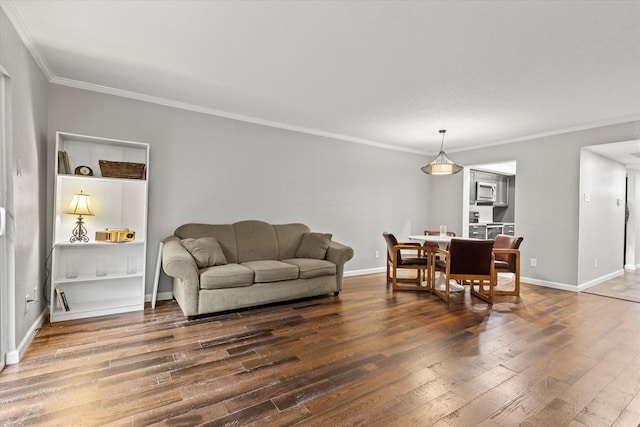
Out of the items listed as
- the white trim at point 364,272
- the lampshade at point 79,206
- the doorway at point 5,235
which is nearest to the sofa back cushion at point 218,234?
the lampshade at point 79,206

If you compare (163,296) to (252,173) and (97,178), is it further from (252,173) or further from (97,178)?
(252,173)

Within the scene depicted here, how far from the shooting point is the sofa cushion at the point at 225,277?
128 inches

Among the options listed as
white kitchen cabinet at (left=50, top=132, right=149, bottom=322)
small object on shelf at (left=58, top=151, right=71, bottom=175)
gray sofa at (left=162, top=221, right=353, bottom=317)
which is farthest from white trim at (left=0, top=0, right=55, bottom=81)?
gray sofa at (left=162, top=221, right=353, bottom=317)

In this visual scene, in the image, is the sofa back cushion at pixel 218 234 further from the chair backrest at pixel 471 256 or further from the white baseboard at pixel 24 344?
the chair backrest at pixel 471 256

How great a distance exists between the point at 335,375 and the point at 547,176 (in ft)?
15.9

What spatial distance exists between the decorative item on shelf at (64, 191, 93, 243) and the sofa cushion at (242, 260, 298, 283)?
174 cm

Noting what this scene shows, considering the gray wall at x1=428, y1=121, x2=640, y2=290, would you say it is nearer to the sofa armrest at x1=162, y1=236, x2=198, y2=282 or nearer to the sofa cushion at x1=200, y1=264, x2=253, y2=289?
the sofa cushion at x1=200, y1=264, x2=253, y2=289

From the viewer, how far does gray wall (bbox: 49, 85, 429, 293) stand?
3686mm

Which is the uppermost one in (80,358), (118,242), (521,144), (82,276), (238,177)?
(521,144)

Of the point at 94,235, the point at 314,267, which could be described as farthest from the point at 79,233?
the point at 314,267

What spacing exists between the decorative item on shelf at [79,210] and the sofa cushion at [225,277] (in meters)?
1.31

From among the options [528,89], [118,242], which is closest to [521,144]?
[528,89]

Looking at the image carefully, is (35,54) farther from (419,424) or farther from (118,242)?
(419,424)

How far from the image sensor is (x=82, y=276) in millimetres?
3311
